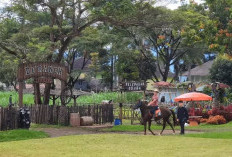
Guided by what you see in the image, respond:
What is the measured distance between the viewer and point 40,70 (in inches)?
985

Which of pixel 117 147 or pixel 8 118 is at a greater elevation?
pixel 8 118

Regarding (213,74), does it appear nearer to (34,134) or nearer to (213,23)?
(213,23)

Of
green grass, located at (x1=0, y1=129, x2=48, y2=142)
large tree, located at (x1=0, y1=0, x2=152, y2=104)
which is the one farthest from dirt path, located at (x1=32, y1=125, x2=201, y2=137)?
large tree, located at (x1=0, y1=0, x2=152, y2=104)

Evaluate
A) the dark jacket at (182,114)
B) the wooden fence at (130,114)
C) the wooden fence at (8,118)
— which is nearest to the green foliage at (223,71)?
the wooden fence at (130,114)

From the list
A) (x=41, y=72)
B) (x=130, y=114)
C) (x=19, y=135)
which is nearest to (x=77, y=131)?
(x=19, y=135)

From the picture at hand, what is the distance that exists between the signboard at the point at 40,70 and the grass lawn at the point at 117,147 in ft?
23.4

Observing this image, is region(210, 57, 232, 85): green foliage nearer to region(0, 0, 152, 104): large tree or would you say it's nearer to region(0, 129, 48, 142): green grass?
region(0, 0, 152, 104): large tree

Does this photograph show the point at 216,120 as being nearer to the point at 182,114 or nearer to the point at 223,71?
the point at 182,114

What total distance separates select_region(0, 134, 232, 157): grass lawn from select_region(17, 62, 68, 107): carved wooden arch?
23.4ft

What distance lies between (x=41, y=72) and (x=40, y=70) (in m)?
0.13

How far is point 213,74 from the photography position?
174 feet

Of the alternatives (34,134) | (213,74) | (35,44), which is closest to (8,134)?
(34,134)

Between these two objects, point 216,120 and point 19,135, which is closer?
point 19,135

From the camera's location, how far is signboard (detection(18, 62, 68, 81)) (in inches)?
971
